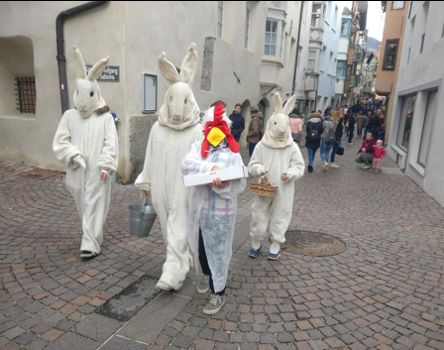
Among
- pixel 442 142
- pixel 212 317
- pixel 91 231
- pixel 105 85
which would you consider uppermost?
pixel 105 85

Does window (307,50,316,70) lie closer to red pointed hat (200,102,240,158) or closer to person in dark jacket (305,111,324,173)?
person in dark jacket (305,111,324,173)

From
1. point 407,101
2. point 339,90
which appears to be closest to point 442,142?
point 407,101

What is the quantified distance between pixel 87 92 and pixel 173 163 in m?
1.37

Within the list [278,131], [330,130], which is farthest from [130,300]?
[330,130]

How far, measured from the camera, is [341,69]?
39.5 meters

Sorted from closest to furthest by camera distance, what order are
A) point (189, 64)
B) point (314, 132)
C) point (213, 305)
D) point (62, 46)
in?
point (213, 305) < point (189, 64) < point (62, 46) < point (314, 132)

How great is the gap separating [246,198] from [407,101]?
9.25 m

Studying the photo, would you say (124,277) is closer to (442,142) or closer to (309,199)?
(309,199)

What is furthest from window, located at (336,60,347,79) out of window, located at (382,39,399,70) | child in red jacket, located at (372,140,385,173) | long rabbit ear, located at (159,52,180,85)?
long rabbit ear, located at (159,52,180,85)

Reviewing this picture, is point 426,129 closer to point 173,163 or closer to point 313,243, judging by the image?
point 313,243

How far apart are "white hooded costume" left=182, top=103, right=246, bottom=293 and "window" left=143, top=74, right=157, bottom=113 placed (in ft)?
15.4

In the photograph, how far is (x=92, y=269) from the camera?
3.85 meters

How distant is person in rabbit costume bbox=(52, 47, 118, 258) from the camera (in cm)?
390

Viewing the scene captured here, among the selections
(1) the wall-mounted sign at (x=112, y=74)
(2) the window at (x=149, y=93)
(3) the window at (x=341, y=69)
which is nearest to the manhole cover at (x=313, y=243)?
(2) the window at (x=149, y=93)
